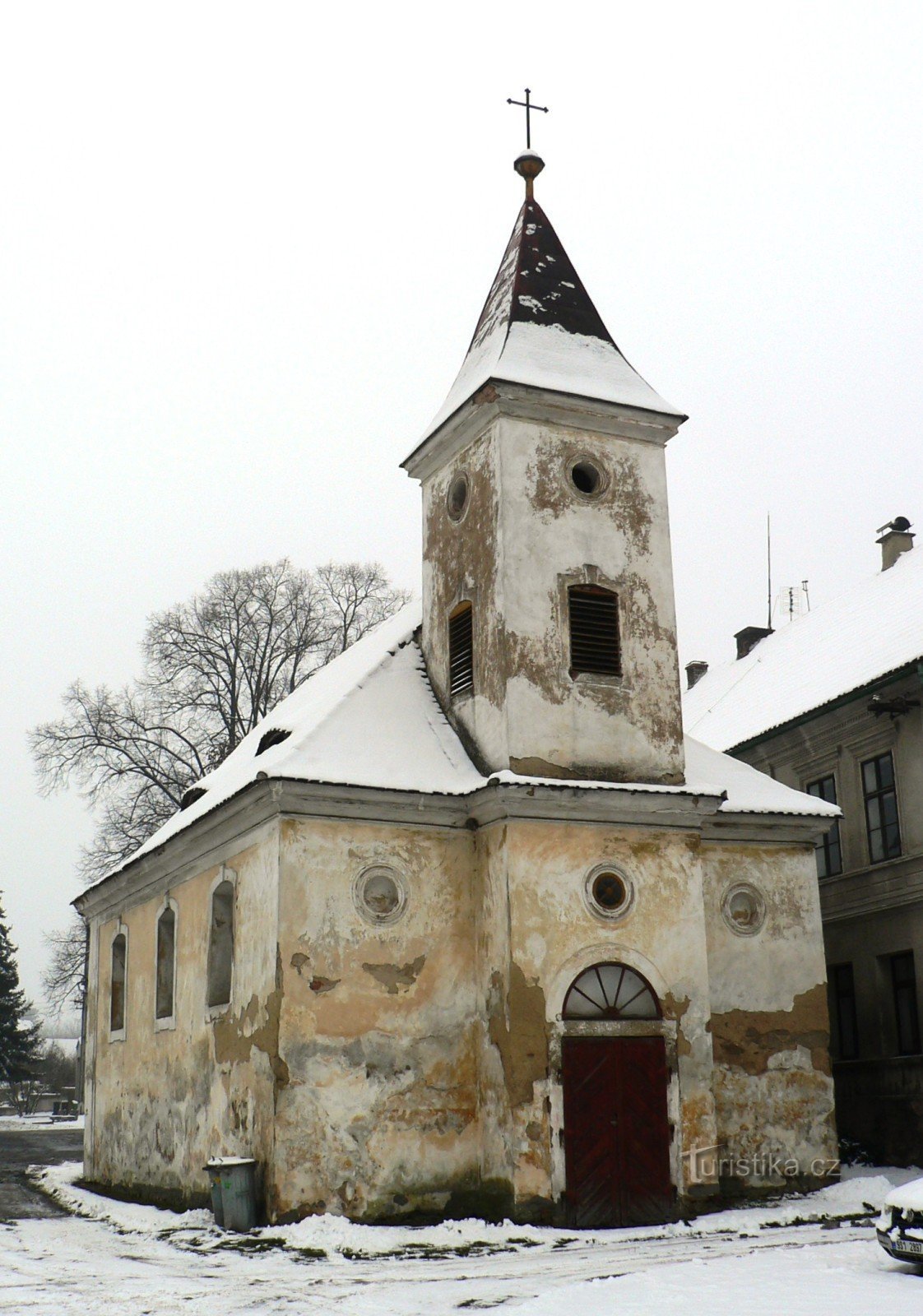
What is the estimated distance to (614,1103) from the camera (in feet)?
51.7

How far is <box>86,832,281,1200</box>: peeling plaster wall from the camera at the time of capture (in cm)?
1562

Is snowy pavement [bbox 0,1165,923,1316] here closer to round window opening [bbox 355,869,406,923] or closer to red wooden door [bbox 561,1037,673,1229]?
red wooden door [bbox 561,1037,673,1229]

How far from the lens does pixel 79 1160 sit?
27031 mm

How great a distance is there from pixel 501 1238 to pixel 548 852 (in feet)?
14.6

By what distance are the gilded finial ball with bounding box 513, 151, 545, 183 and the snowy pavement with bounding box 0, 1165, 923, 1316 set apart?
15336mm

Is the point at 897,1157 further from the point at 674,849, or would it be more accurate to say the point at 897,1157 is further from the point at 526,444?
the point at 526,444

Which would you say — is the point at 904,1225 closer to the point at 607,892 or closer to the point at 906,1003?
the point at 607,892

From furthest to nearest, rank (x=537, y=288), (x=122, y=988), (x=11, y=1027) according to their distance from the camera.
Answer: (x=11, y=1027)
(x=122, y=988)
(x=537, y=288)

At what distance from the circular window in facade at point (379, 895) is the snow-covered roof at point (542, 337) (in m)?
6.66

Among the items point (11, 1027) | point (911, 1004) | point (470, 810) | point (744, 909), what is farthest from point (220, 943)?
point (11, 1027)

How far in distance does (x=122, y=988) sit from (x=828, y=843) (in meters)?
12.6

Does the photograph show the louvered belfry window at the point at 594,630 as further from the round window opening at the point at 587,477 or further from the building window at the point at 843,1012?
the building window at the point at 843,1012

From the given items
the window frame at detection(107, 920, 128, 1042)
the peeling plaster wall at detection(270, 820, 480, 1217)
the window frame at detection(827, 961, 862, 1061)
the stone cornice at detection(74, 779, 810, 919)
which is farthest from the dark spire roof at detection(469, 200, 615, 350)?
the window frame at detection(107, 920, 128, 1042)

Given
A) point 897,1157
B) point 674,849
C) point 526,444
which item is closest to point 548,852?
point 674,849
